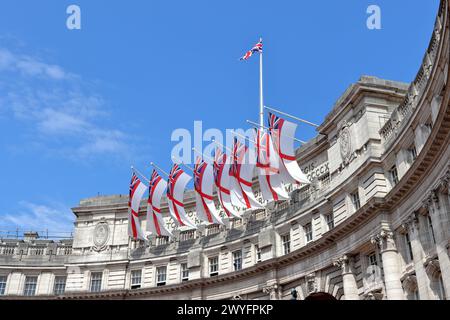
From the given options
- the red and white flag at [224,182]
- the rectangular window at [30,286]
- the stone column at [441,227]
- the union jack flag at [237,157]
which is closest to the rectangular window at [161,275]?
the red and white flag at [224,182]

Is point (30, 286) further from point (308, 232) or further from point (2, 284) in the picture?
point (308, 232)

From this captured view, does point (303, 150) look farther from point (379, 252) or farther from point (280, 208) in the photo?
point (379, 252)

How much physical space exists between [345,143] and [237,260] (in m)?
16.9

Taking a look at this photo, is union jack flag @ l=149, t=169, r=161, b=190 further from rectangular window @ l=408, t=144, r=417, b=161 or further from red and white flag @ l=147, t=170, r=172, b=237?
rectangular window @ l=408, t=144, r=417, b=161

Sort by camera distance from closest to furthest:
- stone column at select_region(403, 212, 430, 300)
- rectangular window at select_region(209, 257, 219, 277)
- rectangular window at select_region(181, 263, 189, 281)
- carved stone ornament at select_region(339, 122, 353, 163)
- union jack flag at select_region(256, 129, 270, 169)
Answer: stone column at select_region(403, 212, 430, 300) < carved stone ornament at select_region(339, 122, 353, 163) < union jack flag at select_region(256, 129, 270, 169) < rectangular window at select_region(209, 257, 219, 277) < rectangular window at select_region(181, 263, 189, 281)

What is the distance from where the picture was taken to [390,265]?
35344 millimetres

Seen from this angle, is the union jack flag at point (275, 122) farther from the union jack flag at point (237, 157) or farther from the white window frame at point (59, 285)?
the white window frame at point (59, 285)

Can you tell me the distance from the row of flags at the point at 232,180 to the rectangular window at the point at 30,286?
Answer: 46.7 feet

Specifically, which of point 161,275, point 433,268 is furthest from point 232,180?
point 433,268

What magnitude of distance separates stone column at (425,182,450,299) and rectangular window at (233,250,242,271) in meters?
24.1

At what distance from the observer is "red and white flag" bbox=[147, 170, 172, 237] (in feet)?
179

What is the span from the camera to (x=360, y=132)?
4144 centimetres

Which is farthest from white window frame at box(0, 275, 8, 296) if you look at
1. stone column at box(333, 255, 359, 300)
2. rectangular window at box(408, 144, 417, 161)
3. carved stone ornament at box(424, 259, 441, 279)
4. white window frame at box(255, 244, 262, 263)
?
carved stone ornament at box(424, 259, 441, 279)

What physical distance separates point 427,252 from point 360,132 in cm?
1208
